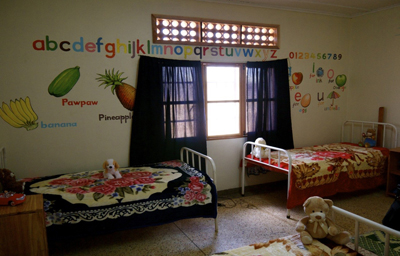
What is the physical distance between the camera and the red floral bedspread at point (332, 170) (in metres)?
3.43

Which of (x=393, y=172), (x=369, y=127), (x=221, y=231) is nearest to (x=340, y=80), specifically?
(x=369, y=127)

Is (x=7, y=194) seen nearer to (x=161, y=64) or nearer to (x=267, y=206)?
(x=161, y=64)

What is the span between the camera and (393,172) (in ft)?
13.0

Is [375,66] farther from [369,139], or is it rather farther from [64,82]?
[64,82]

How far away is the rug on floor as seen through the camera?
8.00 feet

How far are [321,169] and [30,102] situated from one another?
3240mm

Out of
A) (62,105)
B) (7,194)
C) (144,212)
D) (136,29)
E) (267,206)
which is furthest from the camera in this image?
(267,206)

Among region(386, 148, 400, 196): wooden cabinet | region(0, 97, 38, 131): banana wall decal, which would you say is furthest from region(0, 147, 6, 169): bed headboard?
region(386, 148, 400, 196): wooden cabinet

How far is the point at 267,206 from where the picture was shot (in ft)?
12.3

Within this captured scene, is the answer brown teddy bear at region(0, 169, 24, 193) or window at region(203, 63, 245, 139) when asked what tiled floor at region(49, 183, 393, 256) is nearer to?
brown teddy bear at region(0, 169, 24, 193)

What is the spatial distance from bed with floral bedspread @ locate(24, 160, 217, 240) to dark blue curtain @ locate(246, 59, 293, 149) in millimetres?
1375

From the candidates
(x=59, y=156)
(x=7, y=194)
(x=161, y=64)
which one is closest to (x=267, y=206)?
(x=161, y=64)

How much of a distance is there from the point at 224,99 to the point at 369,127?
2.35m

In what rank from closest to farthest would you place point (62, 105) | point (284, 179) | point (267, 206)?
point (62, 105)
point (267, 206)
point (284, 179)
